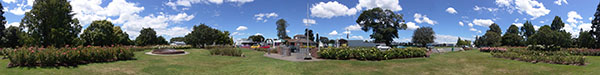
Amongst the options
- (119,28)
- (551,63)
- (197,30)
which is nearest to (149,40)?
(119,28)

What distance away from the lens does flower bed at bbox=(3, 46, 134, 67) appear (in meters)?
8.10

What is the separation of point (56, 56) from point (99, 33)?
2925cm

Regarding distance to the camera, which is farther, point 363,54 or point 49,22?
point 49,22

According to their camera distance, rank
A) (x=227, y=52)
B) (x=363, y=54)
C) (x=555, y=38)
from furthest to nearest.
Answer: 1. (x=555, y=38)
2. (x=227, y=52)
3. (x=363, y=54)

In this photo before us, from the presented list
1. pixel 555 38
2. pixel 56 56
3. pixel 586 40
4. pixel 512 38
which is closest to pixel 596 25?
pixel 586 40

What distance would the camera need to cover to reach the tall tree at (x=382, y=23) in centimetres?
5150

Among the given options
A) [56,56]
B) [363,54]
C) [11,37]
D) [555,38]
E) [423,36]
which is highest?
[423,36]

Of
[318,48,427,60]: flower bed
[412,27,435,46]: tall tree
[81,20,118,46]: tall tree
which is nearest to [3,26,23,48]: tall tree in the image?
[81,20,118,46]: tall tree

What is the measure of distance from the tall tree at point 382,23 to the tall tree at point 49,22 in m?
43.4

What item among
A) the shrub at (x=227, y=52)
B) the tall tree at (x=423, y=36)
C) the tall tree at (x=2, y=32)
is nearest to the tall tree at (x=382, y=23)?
the tall tree at (x=423, y=36)

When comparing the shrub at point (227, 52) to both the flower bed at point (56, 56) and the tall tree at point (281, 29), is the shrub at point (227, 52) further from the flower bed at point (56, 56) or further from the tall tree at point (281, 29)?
the tall tree at point (281, 29)

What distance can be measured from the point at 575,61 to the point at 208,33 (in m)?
41.9

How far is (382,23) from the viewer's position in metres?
52.8

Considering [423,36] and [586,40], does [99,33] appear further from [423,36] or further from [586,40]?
[423,36]
